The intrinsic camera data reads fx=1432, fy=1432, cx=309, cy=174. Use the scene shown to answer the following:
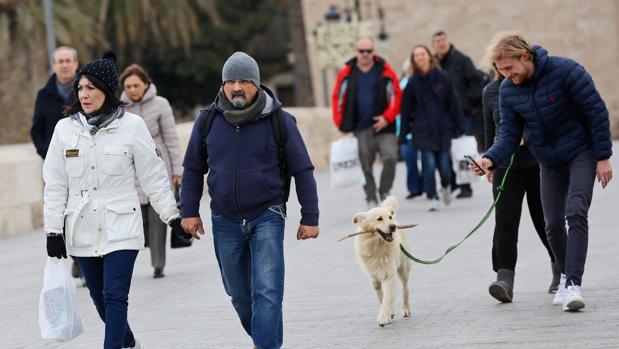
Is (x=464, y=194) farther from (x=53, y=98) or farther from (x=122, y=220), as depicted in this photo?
(x=122, y=220)

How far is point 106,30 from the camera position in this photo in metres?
53.2

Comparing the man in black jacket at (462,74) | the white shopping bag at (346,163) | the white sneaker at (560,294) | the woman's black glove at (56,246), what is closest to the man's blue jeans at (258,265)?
the woman's black glove at (56,246)

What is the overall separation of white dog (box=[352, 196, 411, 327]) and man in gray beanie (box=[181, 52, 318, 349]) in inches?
56.0

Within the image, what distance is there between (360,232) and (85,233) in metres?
2.11

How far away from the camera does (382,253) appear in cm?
879

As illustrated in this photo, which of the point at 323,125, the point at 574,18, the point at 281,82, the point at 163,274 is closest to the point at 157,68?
the point at 281,82

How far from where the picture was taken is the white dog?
862 centimetres

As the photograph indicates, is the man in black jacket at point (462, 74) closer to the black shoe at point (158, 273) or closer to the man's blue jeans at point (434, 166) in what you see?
the man's blue jeans at point (434, 166)

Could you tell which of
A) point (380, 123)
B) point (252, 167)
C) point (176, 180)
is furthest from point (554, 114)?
point (380, 123)

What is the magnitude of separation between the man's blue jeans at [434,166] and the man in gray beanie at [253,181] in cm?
909

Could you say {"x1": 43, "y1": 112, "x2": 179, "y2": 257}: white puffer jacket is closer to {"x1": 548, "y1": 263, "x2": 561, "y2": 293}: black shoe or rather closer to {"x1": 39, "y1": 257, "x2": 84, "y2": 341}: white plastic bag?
{"x1": 39, "y1": 257, "x2": 84, "y2": 341}: white plastic bag

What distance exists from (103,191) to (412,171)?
11.1 m

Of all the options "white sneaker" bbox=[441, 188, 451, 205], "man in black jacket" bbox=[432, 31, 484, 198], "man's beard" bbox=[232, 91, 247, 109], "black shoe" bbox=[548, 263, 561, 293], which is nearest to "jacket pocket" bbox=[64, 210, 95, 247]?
"man's beard" bbox=[232, 91, 247, 109]

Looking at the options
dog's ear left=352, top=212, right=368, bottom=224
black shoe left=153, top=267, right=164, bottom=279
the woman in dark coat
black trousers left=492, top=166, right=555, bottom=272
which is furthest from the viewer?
the woman in dark coat
